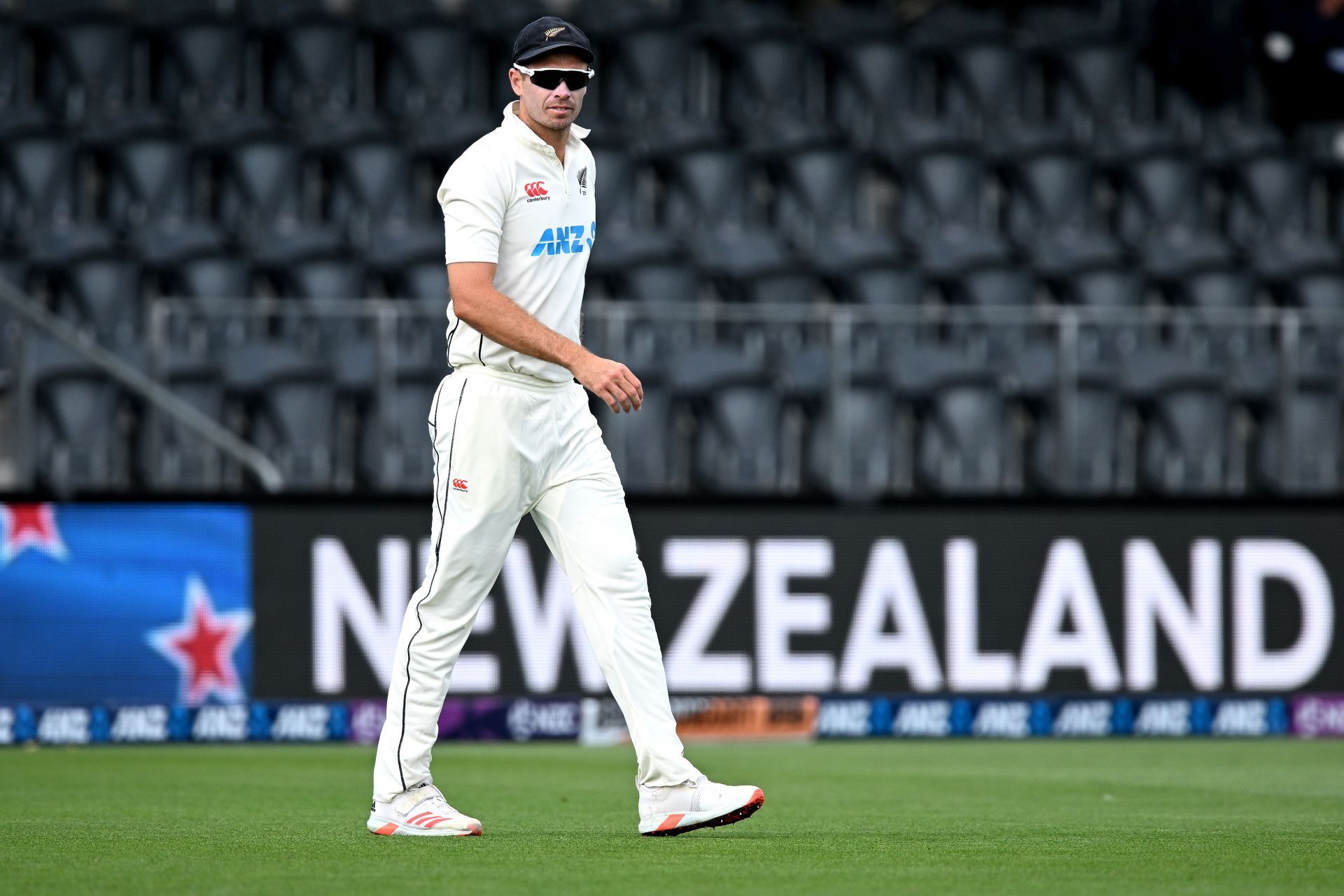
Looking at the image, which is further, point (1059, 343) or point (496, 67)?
point (496, 67)

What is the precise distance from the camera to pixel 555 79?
217 inches

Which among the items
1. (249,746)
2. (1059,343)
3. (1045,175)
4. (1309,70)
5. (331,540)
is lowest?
(249,746)

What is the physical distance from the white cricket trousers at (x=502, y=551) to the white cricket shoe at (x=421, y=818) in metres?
0.04

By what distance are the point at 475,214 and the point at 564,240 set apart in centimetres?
30

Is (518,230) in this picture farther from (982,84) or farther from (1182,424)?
(982,84)

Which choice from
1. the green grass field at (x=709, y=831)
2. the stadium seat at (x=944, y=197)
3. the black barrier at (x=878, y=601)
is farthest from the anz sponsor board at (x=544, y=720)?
the stadium seat at (x=944, y=197)

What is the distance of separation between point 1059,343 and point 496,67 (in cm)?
540

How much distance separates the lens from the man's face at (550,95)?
5.51 meters

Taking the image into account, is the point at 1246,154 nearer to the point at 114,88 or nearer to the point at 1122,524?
the point at 1122,524

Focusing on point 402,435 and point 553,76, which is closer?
point 553,76

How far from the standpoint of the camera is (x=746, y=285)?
13.3m

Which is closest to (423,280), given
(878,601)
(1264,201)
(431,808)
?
(878,601)

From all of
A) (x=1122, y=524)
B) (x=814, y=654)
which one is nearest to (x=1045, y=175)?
(x=1122, y=524)

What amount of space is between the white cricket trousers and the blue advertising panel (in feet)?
17.1
